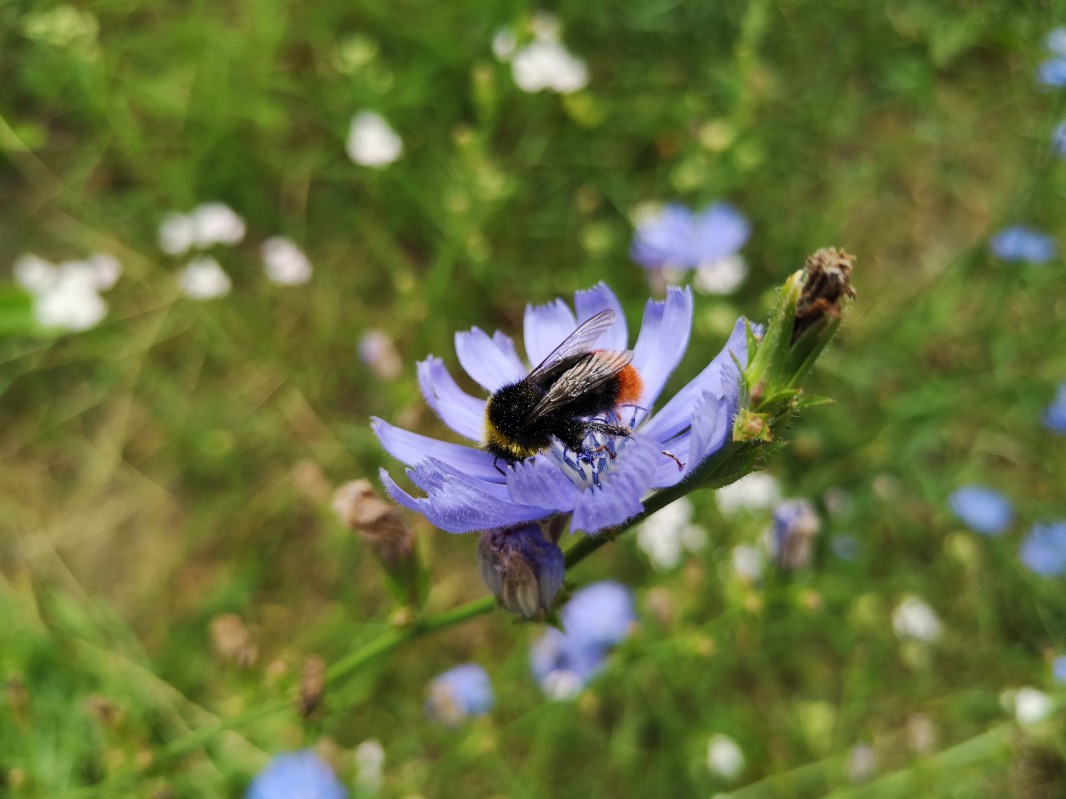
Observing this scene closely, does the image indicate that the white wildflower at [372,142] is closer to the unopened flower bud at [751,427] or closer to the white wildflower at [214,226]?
the white wildflower at [214,226]

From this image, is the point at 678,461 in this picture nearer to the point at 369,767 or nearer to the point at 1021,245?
the point at 369,767

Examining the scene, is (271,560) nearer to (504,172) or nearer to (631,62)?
(504,172)

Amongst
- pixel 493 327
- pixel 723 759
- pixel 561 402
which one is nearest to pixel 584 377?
pixel 561 402

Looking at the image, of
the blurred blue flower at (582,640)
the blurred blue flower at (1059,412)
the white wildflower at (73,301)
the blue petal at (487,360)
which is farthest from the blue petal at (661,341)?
the white wildflower at (73,301)

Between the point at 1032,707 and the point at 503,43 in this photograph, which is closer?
the point at 1032,707

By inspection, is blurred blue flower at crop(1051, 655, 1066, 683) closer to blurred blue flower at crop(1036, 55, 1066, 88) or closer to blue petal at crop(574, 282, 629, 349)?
blue petal at crop(574, 282, 629, 349)

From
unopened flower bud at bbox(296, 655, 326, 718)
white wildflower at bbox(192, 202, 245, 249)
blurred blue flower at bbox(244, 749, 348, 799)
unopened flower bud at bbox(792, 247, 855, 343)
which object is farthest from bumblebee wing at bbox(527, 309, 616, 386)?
white wildflower at bbox(192, 202, 245, 249)
